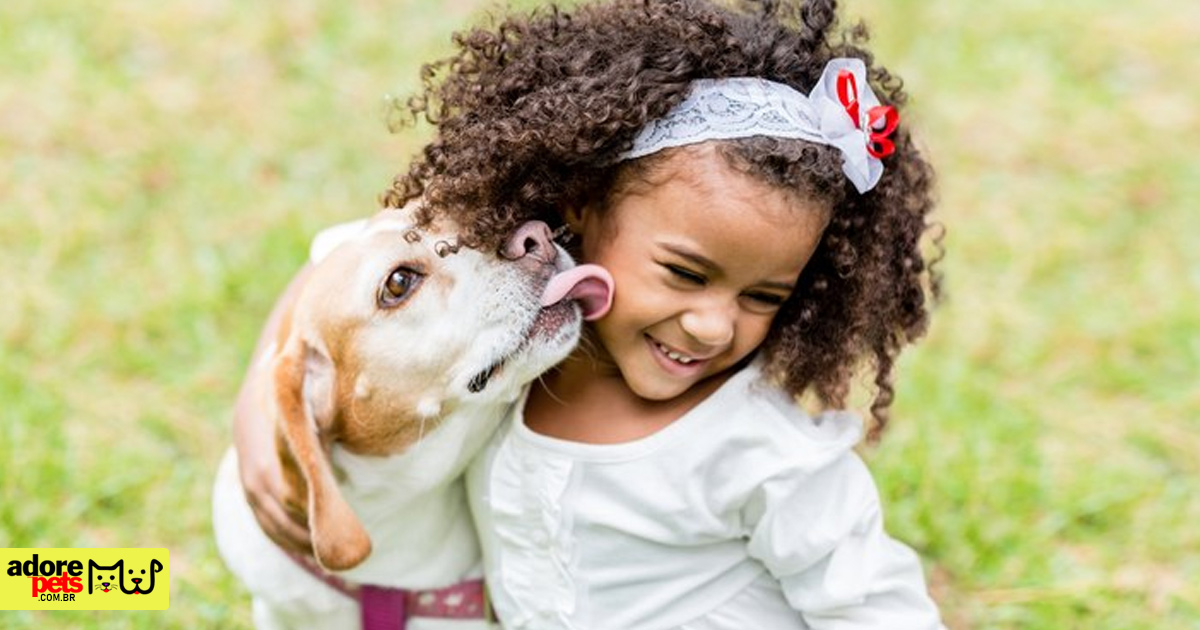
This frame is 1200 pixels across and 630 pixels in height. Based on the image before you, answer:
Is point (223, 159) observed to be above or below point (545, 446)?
above

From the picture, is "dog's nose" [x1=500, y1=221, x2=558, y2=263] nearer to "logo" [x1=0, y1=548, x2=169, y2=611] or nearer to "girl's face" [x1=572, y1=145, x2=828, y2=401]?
"girl's face" [x1=572, y1=145, x2=828, y2=401]

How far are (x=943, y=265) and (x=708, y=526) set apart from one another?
8.79ft

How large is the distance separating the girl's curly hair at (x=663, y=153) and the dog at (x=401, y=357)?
87 mm

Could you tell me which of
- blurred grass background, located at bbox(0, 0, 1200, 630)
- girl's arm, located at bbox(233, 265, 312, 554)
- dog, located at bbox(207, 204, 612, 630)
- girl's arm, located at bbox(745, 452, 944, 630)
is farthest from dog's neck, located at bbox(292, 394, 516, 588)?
blurred grass background, located at bbox(0, 0, 1200, 630)

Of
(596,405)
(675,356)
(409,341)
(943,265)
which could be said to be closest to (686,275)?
(675,356)

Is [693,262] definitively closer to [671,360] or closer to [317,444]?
[671,360]

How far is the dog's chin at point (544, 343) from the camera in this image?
9.46ft

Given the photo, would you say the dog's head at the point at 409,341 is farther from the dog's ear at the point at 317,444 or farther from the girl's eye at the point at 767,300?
the girl's eye at the point at 767,300

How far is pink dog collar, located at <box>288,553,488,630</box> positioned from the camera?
3230 millimetres

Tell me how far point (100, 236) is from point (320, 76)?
1.44 metres

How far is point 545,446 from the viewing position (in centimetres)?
304

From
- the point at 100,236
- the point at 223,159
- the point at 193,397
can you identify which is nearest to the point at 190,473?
the point at 193,397

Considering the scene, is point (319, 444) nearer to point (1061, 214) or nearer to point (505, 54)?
point (505, 54)

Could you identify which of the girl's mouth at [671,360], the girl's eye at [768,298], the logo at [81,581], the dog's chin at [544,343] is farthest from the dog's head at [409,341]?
the logo at [81,581]
